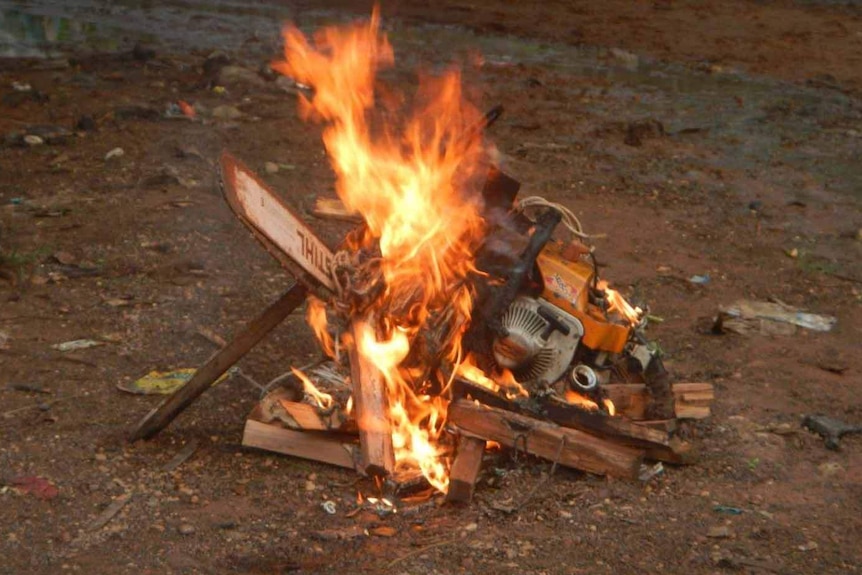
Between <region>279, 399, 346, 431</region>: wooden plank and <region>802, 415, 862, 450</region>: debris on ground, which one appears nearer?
<region>279, 399, 346, 431</region>: wooden plank

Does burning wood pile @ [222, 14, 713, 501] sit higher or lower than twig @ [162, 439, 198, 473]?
higher

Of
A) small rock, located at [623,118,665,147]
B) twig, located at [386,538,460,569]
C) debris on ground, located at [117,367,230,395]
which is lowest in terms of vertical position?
small rock, located at [623,118,665,147]

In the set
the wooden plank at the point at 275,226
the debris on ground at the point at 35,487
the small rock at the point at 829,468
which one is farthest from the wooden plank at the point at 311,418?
the small rock at the point at 829,468

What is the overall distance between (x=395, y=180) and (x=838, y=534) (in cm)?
259

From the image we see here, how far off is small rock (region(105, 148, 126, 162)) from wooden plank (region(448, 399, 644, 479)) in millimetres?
5204

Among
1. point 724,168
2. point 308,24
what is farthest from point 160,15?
point 724,168

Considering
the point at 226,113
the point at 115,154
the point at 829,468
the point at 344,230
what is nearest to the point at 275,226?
the point at 829,468

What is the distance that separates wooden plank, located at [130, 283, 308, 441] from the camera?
5.00m

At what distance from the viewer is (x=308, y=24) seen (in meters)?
15.0

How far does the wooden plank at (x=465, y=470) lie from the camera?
4.87 meters

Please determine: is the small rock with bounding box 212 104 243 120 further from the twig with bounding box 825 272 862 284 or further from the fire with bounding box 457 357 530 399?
the fire with bounding box 457 357 530 399

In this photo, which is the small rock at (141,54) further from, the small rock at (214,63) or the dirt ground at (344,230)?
the small rock at (214,63)

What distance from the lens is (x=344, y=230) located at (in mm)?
8352

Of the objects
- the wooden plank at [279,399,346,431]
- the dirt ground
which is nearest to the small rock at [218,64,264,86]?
the dirt ground
